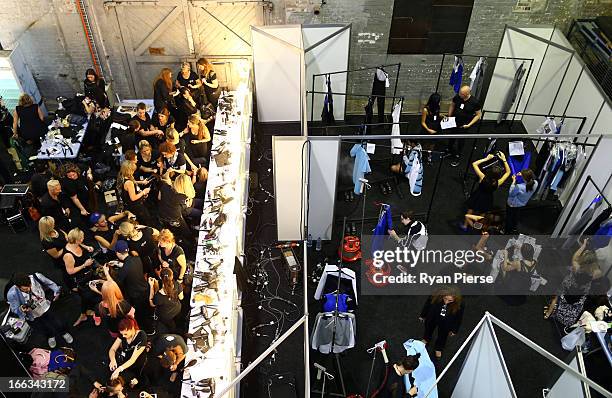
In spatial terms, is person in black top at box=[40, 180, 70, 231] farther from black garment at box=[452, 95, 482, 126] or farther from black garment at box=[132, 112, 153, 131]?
black garment at box=[452, 95, 482, 126]

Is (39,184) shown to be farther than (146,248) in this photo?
Yes

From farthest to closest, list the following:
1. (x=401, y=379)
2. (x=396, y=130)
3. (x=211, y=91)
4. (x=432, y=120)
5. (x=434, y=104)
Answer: (x=211, y=91)
(x=432, y=120)
(x=434, y=104)
(x=396, y=130)
(x=401, y=379)

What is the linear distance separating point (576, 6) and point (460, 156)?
2782mm

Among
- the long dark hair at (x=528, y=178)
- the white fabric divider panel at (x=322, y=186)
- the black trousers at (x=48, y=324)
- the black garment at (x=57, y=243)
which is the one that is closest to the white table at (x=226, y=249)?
the white fabric divider panel at (x=322, y=186)

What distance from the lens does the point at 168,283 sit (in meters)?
5.68

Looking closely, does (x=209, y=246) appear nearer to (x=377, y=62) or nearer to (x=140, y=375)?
(x=140, y=375)

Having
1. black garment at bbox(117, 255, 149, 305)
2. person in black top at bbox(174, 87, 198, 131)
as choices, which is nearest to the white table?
person in black top at bbox(174, 87, 198, 131)

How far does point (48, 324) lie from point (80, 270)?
0.66 metres

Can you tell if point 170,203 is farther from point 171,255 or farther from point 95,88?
point 95,88

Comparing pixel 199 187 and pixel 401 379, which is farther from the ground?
pixel 199 187

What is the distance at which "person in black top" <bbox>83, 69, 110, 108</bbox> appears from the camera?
8328 mm

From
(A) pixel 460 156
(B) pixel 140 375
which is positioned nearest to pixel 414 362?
(B) pixel 140 375

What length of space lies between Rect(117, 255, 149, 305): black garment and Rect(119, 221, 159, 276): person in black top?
0.20m

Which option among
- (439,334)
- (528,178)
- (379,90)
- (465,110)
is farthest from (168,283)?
(465,110)
